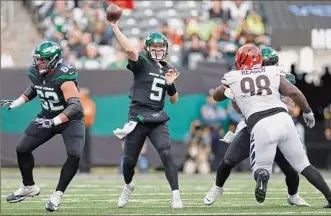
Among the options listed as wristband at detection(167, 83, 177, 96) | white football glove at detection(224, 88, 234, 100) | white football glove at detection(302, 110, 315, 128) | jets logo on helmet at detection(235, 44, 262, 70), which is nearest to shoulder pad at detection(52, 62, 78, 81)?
wristband at detection(167, 83, 177, 96)

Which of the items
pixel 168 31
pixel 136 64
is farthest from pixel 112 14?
pixel 168 31

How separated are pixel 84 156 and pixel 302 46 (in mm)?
4744

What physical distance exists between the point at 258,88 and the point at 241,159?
2.65 ft

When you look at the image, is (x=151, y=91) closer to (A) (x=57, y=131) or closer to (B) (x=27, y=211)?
(A) (x=57, y=131)

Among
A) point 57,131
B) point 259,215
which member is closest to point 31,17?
point 57,131

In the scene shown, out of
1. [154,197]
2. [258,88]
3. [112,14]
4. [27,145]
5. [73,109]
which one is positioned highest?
[112,14]

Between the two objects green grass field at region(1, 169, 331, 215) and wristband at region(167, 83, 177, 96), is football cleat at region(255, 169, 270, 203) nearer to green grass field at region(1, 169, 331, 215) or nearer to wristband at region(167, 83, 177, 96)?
green grass field at region(1, 169, 331, 215)

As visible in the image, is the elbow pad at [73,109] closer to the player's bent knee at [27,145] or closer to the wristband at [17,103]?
the player's bent knee at [27,145]

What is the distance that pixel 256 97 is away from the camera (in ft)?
29.9

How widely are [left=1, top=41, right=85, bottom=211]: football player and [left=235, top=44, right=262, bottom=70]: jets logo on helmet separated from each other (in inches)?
62.6

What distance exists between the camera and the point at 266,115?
904 centimetres

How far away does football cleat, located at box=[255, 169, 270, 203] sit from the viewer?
28.8ft

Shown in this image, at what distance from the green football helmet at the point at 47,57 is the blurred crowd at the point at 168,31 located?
9.64 m

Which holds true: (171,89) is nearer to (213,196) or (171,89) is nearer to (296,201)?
(213,196)
